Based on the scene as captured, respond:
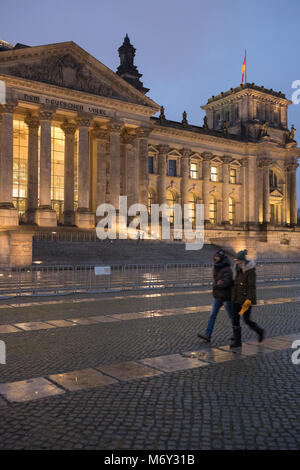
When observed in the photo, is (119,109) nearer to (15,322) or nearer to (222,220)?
(222,220)

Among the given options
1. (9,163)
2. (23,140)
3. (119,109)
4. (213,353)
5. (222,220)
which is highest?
(119,109)

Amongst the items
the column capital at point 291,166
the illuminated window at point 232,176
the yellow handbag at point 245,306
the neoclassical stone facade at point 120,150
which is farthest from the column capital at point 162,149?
the yellow handbag at point 245,306

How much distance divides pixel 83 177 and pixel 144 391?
120ft

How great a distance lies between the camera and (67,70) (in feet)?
132

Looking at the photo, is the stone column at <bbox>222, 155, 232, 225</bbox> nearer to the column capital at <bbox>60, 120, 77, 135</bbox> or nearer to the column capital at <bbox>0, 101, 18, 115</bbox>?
the column capital at <bbox>60, 120, 77, 135</bbox>

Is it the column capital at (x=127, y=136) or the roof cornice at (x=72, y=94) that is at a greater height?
the roof cornice at (x=72, y=94)

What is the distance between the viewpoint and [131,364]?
729cm

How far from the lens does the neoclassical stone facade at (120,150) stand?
3847 centimetres

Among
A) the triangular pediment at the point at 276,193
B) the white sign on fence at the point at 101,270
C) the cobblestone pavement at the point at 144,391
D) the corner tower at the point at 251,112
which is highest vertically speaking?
the corner tower at the point at 251,112

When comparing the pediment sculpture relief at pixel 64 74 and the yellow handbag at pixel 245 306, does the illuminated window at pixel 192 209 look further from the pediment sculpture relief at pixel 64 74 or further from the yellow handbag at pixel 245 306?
the yellow handbag at pixel 245 306

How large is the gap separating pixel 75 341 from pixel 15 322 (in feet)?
9.42

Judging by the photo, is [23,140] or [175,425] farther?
[23,140]

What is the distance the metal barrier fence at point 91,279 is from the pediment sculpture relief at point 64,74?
78.9 feet

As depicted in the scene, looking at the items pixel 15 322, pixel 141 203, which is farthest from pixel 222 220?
pixel 15 322
